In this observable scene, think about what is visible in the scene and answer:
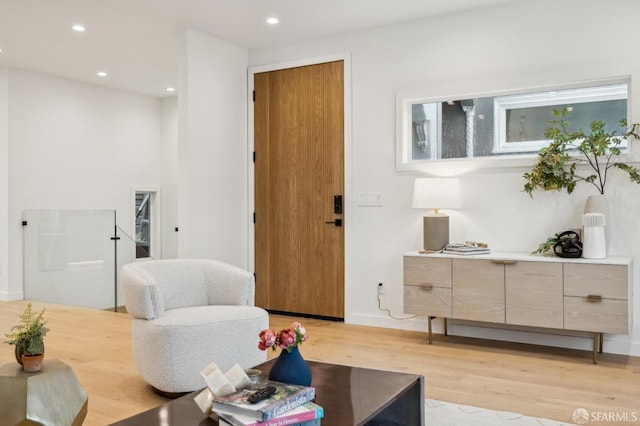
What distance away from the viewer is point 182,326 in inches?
122

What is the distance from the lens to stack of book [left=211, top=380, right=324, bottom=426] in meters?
1.73

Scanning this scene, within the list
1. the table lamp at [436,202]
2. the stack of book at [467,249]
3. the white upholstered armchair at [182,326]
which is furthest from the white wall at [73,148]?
the stack of book at [467,249]

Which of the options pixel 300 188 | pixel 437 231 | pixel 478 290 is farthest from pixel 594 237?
pixel 300 188

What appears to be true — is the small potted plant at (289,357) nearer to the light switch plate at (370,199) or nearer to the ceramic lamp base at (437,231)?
the ceramic lamp base at (437,231)

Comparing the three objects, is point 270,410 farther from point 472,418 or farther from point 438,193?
point 438,193

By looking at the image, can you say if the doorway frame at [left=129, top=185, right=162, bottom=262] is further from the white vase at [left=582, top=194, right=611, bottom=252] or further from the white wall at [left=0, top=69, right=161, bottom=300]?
the white vase at [left=582, top=194, right=611, bottom=252]

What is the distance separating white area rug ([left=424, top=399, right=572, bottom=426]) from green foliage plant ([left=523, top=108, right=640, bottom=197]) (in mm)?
1904

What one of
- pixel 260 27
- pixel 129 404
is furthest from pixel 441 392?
pixel 260 27

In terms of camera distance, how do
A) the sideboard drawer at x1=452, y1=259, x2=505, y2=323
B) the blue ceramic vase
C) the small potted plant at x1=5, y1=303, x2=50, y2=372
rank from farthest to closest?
the sideboard drawer at x1=452, y1=259, x2=505, y2=323, the small potted plant at x1=5, y1=303, x2=50, y2=372, the blue ceramic vase

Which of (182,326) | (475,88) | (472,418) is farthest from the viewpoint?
(475,88)

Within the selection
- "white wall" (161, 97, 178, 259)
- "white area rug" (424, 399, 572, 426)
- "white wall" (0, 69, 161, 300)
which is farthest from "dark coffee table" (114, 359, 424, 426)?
"white wall" (161, 97, 178, 259)

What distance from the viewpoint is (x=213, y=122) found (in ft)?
17.7

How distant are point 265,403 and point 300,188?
3.78m

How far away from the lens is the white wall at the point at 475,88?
4094 millimetres
